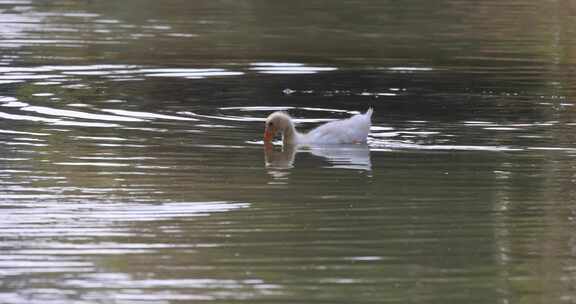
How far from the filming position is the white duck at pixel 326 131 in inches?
606

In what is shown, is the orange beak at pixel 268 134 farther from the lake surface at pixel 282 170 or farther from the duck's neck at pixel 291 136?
the lake surface at pixel 282 170

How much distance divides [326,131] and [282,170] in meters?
1.84

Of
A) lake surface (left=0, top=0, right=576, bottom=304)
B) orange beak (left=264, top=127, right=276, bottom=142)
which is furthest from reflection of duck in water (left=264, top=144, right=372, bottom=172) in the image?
orange beak (left=264, top=127, right=276, bottom=142)

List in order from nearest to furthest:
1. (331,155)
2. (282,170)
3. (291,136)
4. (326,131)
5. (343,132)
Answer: (282,170), (331,155), (343,132), (326,131), (291,136)

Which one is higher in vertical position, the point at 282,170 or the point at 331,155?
the point at 282,170

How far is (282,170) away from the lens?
13.8 metres

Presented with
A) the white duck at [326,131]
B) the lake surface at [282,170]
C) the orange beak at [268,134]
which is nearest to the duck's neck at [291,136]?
the white duck at [326,131]

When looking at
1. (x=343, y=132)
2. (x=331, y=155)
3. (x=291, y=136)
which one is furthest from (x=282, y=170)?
(x=291, y=136)

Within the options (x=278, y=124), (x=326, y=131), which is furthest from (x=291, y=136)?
(x=326, y=131)

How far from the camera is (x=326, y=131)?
51.1ft

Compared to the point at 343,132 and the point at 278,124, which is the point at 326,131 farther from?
the point at 278,124

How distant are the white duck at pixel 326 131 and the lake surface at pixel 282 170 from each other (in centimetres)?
19

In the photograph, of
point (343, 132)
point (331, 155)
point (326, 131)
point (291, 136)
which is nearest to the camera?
point (331, 155)

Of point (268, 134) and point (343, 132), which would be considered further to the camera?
point (268, 134)
